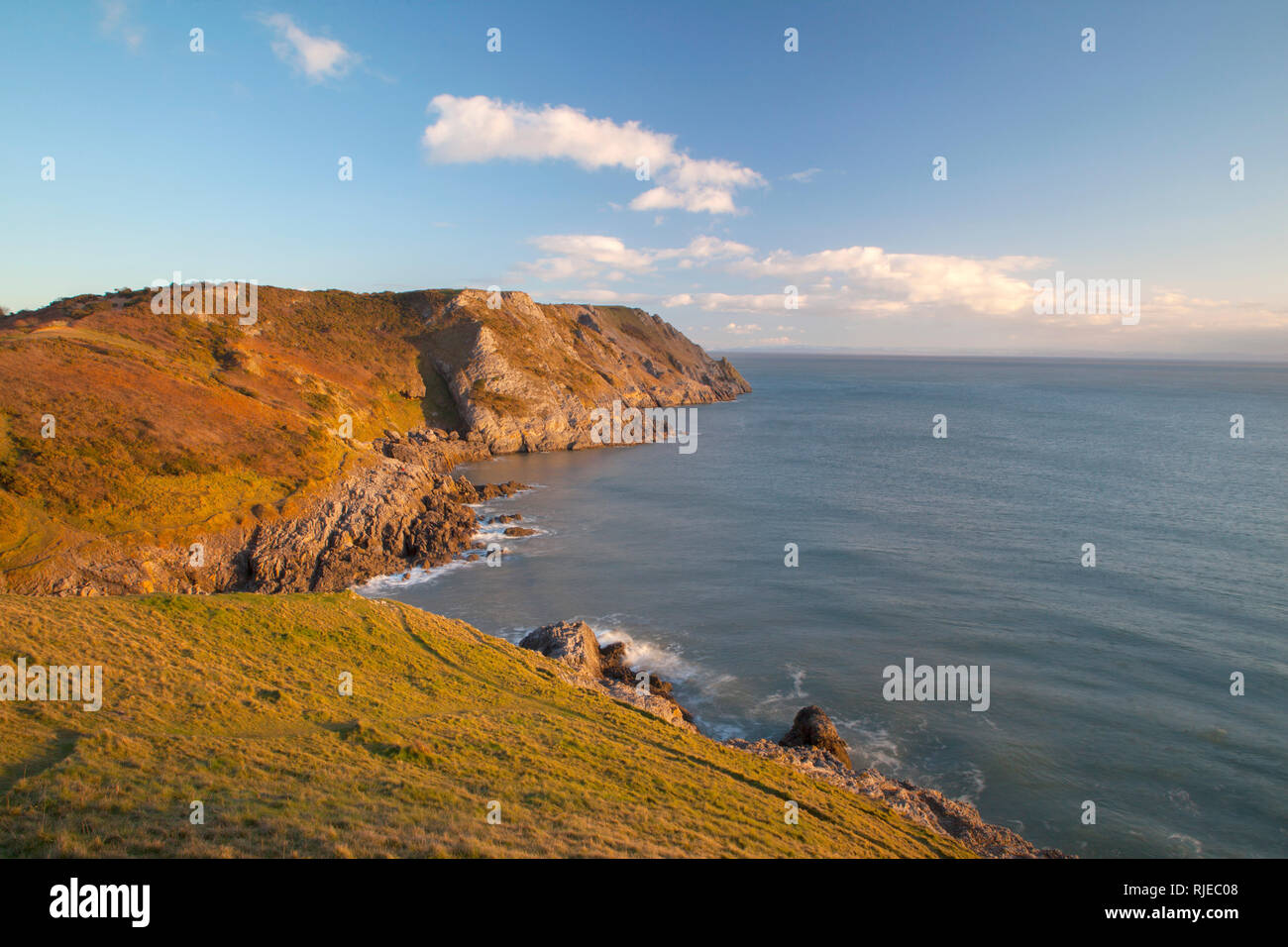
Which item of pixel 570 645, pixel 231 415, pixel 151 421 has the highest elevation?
pixel 231 415

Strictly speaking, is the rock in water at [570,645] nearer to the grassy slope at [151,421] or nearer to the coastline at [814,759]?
the coastline at [814,759]

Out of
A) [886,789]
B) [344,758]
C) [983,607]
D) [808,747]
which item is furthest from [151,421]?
[983,607]

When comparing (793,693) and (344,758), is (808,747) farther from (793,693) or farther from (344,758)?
(344,758)

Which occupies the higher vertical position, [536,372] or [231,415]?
[536,372]

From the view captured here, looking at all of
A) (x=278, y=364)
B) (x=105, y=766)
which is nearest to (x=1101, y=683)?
(x=105, y=766)

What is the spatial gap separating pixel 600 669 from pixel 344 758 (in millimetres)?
A: 15657

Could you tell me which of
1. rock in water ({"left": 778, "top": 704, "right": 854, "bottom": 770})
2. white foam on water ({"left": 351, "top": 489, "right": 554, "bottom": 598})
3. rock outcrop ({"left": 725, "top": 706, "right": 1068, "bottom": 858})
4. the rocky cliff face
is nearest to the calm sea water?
white foam on water ({"left": 351, "top": 489, "right": 554, "bottom": 598})

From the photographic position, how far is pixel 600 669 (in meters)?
29.4

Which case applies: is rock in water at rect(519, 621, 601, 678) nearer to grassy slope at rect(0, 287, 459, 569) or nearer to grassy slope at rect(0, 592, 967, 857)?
grassy slope at rect(0, 592, 967, 857)

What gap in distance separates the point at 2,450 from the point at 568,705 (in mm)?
38332

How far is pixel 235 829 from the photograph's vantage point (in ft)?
34.0

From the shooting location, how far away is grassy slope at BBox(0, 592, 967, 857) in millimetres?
10734

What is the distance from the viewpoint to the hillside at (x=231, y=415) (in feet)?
113
